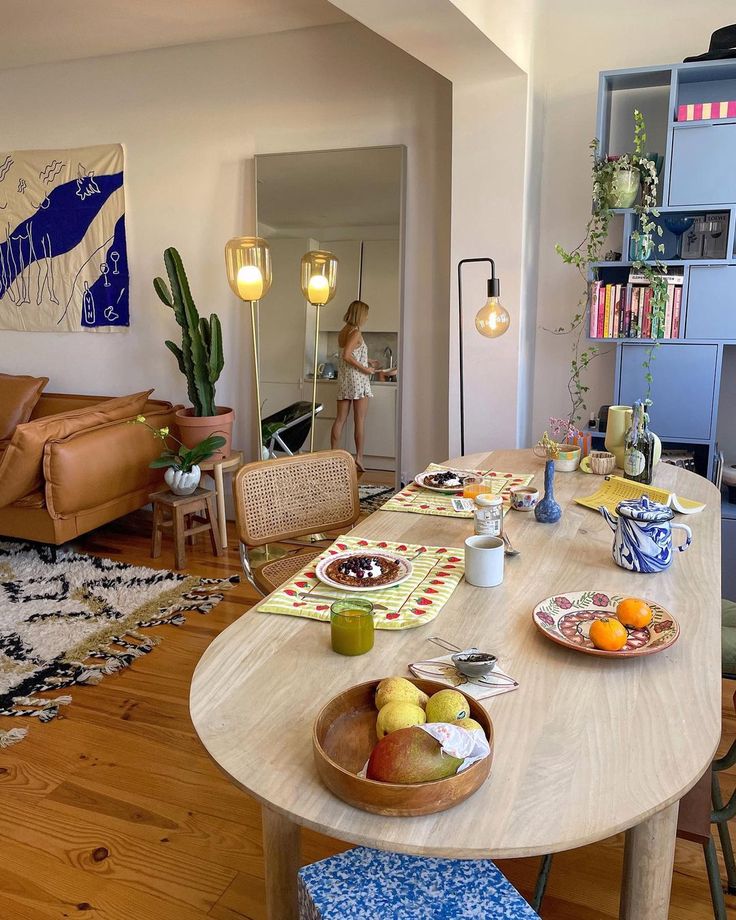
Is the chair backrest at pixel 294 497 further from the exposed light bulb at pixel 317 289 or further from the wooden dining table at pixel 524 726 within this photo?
the exposed light bulb at pixel 317 289

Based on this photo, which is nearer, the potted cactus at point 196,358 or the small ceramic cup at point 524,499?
the small ceramic cup at point 524,499

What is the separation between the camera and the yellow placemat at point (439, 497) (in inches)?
82.5

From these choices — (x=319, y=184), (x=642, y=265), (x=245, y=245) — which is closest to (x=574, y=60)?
(x=642, y=265)

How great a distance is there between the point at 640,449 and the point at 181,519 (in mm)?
2341

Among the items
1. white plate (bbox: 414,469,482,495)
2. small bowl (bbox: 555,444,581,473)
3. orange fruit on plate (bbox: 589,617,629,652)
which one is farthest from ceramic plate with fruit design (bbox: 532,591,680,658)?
small bowl (bbox: 555,444,581,473)

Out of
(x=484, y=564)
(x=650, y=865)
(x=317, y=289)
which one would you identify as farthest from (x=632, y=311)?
(x=650, y=865)

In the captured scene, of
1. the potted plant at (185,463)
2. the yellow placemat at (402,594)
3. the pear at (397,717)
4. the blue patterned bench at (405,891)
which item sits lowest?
the blue patterned bench at (405,891)

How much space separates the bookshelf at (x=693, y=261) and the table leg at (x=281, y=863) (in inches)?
101

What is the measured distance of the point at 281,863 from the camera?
1237 millimetres

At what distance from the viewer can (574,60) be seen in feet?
11.7

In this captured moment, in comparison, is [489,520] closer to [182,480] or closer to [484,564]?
[484,564]

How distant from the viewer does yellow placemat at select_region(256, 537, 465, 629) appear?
1.43m

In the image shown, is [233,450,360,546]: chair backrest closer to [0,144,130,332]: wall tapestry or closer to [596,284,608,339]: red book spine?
[596,284,608,339]: red book spine

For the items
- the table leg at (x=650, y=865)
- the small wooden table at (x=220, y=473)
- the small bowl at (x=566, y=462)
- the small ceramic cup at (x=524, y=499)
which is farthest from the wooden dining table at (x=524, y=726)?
the small wooden table at (x=220, y=473)
